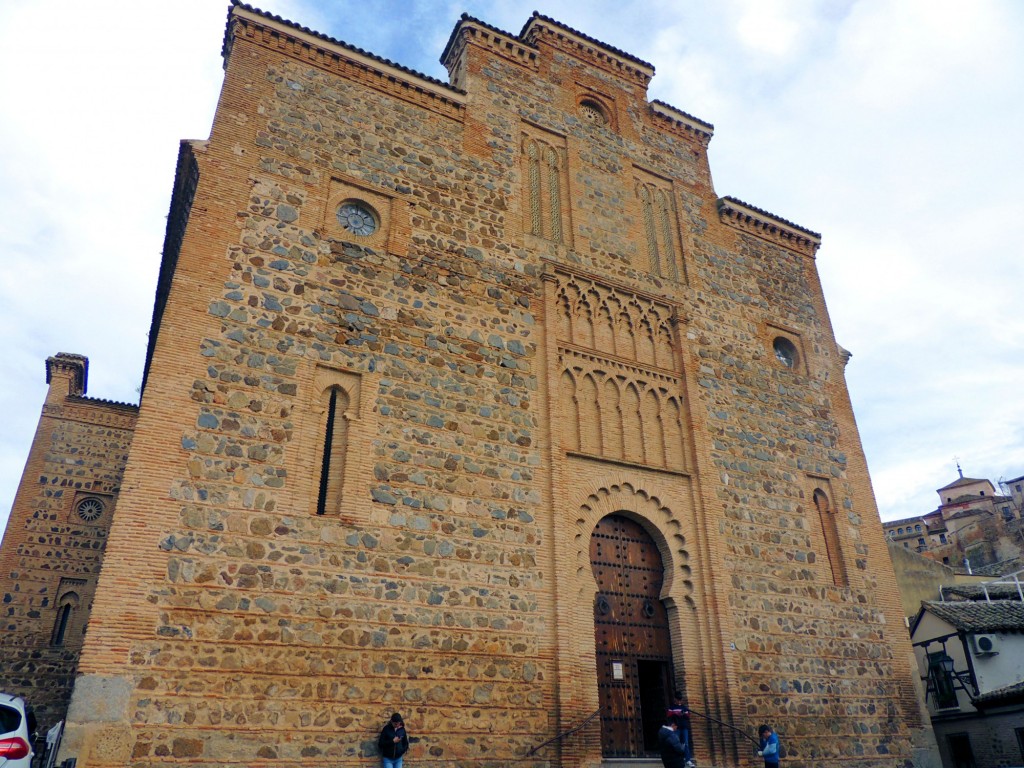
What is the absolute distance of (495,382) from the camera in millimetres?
10859

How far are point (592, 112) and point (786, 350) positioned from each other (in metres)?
6.47

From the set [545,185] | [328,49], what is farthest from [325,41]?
[545,185]

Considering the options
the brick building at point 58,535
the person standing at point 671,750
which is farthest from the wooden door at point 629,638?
the brick building at point 58,535

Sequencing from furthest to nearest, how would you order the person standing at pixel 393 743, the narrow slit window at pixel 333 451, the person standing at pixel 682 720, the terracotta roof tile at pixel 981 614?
the terracotta roof tile at pixel 981 614 < the person standing at pixel 682 720 < the narrow slit window at pixel 333 451 < the person standing at pixel 393 743

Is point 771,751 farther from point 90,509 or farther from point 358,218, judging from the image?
point 90,509

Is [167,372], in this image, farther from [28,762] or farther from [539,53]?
[539,53]

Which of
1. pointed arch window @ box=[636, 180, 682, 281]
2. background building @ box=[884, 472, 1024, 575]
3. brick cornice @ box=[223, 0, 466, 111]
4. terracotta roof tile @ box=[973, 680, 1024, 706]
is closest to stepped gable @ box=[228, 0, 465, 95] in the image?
brick cornice @ box=[223, 0, 466, 111]

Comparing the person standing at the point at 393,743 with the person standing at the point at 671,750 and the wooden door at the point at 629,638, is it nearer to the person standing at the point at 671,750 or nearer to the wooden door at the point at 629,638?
the person standing at the point at 671,750

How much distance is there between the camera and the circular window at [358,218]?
1081 cm

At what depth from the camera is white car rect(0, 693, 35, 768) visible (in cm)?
684

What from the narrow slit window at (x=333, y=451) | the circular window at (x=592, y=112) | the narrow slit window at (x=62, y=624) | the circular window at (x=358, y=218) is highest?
the circular window at (x=592, y=112)

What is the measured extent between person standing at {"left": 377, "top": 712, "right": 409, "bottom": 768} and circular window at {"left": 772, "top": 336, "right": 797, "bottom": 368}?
10.7 meters

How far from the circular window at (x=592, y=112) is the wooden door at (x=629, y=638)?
8159mm

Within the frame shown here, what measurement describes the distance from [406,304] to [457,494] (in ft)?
9.51
